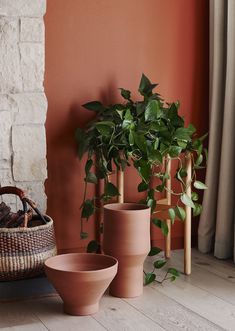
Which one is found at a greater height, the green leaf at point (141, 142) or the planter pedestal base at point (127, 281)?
the green leaf at point (141, 142)

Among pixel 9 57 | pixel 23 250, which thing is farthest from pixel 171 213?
pixel 9 57

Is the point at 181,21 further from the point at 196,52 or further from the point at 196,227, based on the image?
the point at 196,227

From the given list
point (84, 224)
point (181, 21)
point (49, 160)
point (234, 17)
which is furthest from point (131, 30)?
point (84, 224)

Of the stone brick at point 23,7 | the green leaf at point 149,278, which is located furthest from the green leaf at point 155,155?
the stone brick at point 23,7

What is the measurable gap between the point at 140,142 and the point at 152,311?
71cm

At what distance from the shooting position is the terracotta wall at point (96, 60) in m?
3.05

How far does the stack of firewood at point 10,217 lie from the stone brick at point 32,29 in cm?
78

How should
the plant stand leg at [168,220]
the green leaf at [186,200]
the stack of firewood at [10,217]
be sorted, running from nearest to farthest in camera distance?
the stack of firewood at [10,217] → the green leaf at [186,200] → the plant stand leg at [168,220]

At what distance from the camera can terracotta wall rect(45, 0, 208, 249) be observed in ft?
10.00

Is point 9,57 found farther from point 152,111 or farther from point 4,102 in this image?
point 152,111

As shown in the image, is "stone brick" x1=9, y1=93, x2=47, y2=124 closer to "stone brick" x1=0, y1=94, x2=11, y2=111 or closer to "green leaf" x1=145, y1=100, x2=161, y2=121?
"stone brick" x1=0, y1=94, x2=11, y2=111

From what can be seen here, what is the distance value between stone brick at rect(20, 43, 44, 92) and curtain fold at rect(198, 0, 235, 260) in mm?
964

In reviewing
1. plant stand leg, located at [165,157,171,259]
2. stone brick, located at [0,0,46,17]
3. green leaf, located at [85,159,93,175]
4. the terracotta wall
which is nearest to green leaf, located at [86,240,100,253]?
the terracotta wall

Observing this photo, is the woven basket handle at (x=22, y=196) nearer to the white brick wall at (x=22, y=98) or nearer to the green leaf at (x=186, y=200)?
the white brick wall at (x=22, y=98)
